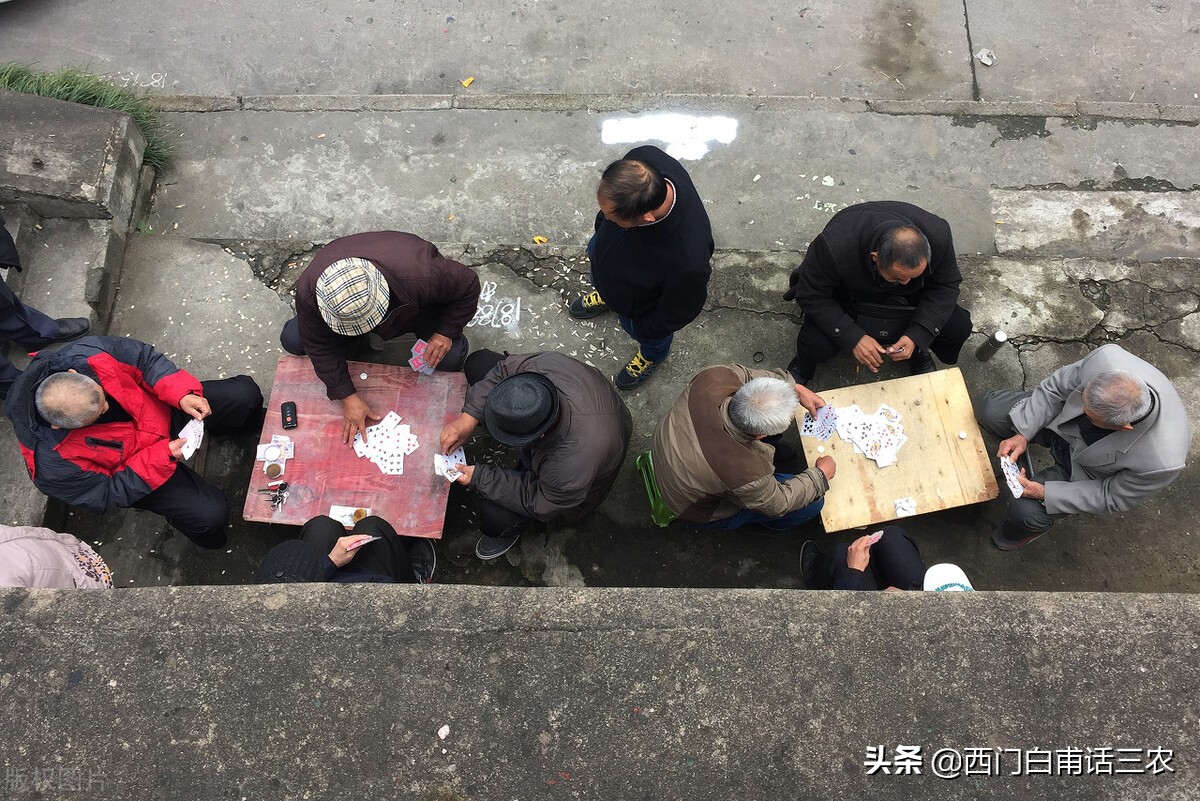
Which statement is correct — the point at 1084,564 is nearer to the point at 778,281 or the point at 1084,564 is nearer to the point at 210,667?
the point at 778,281

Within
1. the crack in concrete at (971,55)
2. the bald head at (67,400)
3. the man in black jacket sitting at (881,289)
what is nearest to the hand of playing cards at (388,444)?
the bald head at (67,400)

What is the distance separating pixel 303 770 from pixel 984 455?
3.48 metres

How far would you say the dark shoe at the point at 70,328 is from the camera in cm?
409

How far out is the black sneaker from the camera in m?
4.09

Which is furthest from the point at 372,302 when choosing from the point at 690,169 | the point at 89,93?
the point at 89,93

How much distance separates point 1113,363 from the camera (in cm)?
315

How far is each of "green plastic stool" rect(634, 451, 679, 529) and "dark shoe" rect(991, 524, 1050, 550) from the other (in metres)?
1.94

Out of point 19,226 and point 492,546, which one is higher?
point 19,226

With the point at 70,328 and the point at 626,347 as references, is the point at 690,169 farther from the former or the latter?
the point at 70,328

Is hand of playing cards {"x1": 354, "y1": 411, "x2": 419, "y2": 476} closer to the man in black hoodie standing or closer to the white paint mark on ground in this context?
the man in black hoodie standing

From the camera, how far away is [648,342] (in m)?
3.78

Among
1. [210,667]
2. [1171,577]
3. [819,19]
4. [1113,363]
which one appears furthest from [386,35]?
[1171,577]

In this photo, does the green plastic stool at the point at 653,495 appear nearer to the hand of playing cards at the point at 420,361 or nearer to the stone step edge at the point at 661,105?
the hand of playing cards at the point at 420,361

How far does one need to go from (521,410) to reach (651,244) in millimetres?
1065
